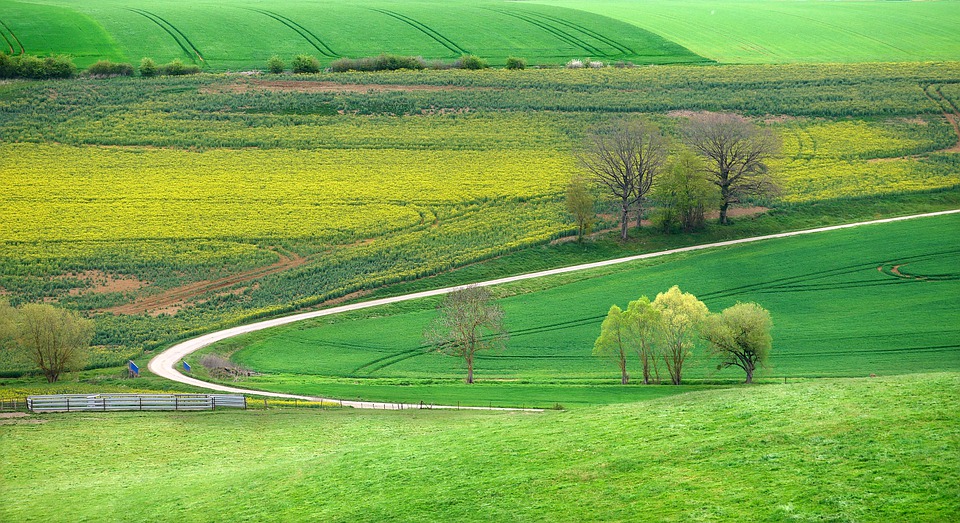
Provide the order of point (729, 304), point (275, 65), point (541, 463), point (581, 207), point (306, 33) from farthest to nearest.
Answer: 1. point (306, 33)
2. point (275, 65)
3. point (581, 207)
4. point (729, 304)
5. point (541, 463)

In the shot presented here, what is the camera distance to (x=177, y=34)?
151m

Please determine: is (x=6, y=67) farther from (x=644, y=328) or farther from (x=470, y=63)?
(x=644, y=328)

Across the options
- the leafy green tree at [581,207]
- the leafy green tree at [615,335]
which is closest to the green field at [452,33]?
the leafy green tree at [581,207]

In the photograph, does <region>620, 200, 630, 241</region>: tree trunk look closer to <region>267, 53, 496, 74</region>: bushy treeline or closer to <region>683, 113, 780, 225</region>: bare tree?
<region>683, 113, 780, 225</region>: bare tree

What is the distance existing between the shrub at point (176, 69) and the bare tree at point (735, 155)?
75.8 m

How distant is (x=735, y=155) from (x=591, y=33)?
80428mm

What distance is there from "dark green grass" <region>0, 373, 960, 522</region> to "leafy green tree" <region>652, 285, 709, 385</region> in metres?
14.0

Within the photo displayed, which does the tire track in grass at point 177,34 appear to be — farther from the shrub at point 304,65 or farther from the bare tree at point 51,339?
the bare tree at point 51,339

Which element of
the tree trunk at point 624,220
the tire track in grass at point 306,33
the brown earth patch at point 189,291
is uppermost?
the tire track in grass at point 306,33

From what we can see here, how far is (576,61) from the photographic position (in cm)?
14925

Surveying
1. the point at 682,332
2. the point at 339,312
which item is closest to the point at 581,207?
the point at 339,312

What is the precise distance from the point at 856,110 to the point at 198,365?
95.5m

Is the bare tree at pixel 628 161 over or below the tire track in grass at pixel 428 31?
below

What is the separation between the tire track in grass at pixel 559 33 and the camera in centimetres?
15900
